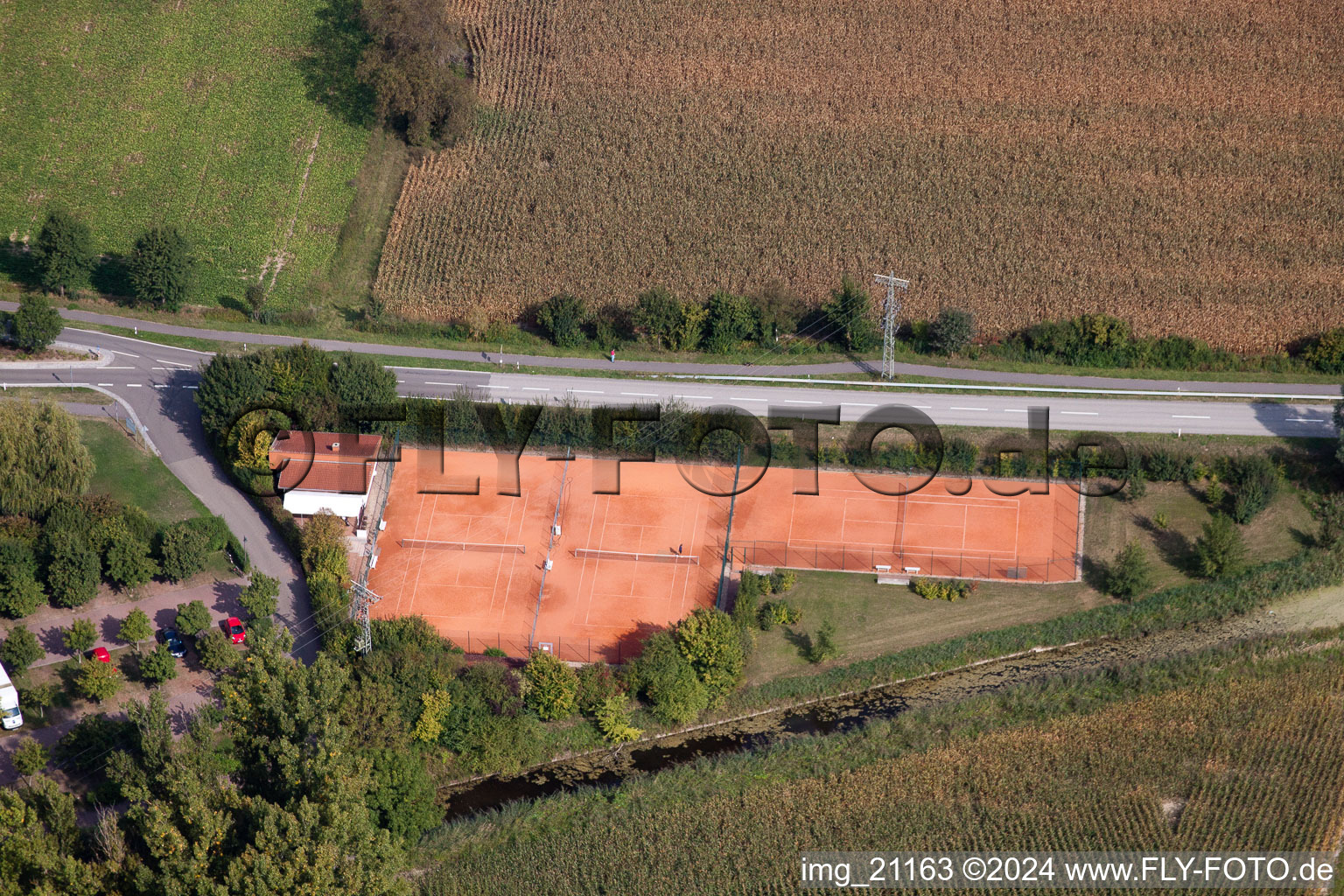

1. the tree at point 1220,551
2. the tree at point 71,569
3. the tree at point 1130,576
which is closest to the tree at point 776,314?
the tree at point 1130,576

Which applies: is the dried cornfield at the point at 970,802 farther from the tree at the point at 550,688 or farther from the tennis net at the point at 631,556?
the tennis net at the point at 631,556

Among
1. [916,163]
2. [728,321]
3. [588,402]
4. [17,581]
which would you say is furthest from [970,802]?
[916,163]

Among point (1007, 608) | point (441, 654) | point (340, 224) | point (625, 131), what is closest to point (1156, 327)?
point (1007, 608)

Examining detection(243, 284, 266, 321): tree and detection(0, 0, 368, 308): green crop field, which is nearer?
detection(243, 284, 266, 321): tree

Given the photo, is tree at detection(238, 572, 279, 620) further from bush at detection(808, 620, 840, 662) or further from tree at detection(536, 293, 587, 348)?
bush at detection(808, 620, 840, 662)

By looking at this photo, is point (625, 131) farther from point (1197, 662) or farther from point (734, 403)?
point (1197, 662)

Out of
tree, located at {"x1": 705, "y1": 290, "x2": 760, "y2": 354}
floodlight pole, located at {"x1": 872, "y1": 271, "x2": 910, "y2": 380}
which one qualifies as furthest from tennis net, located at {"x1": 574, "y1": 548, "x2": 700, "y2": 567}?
floodlight pole, located at {"x1": 872, "y1": 271, "x2": 910, "y2": 380}

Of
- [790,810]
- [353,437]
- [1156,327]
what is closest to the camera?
[790,810]
